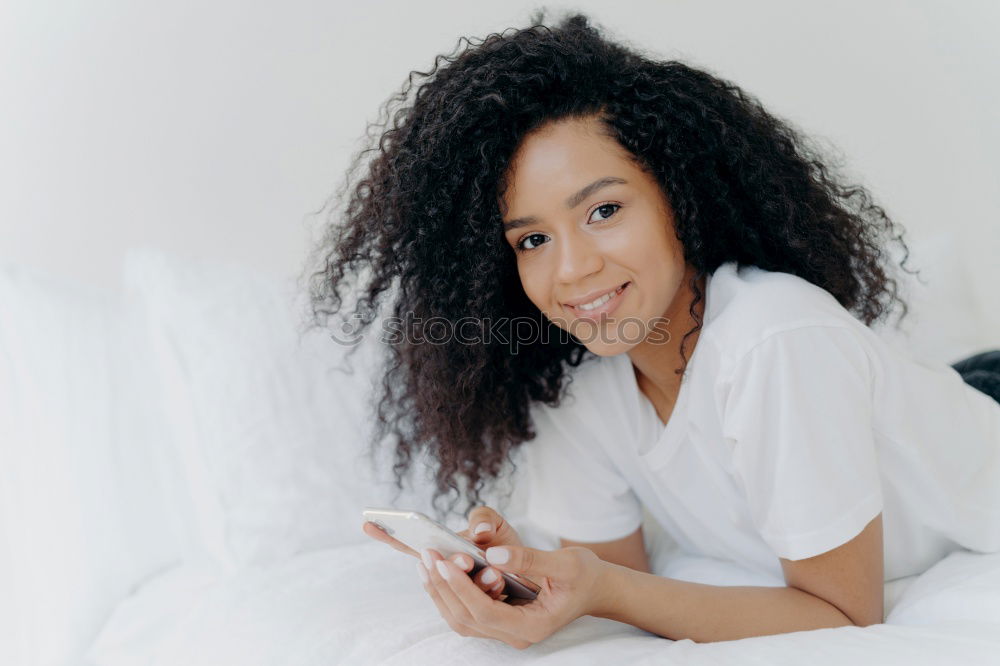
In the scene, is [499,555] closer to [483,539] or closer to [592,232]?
[483,539]

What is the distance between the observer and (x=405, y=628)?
3.83 feet

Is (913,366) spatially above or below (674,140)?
below

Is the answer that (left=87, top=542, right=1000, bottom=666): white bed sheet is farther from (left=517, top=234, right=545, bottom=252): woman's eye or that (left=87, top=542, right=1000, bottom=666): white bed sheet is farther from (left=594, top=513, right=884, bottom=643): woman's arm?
(left=517, top=234, right=545, bottom=252): woman's eye

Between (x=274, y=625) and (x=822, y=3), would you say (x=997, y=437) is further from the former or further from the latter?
(x=822, y=3)

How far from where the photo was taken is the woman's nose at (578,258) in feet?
4.01

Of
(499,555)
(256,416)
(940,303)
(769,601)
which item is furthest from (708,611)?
(940,303)

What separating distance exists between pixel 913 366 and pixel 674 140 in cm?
46

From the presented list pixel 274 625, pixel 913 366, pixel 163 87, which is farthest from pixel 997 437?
pixel 163 87

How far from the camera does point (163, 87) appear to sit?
201cm

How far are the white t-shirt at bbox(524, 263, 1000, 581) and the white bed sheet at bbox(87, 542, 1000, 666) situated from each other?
0.09m

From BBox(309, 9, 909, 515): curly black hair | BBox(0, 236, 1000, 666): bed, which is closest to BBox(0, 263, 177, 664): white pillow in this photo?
BBox(0, 236, 1000, 666): bed

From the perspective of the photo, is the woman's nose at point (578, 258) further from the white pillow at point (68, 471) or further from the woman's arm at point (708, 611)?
the white pillow at point (68, 471)

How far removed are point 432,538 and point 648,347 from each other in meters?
0.54

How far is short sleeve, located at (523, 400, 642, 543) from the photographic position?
60.7 inches
